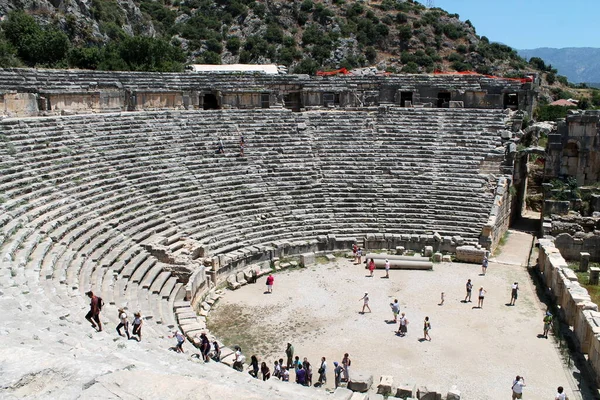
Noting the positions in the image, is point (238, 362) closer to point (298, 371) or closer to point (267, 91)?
point (298, 371)

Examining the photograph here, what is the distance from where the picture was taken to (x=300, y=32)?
53.8m

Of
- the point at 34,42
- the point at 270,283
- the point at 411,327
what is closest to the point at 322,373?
the point at 411,327

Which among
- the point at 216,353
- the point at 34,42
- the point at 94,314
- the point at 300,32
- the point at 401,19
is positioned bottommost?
the point at 216,353

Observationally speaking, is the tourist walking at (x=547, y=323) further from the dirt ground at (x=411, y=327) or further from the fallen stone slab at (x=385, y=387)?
the fallen stone slab at (x=385, y=387)

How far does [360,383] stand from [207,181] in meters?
10.4

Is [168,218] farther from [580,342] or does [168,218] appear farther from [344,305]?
[580,342]

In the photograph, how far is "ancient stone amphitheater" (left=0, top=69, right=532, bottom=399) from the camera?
1245cm

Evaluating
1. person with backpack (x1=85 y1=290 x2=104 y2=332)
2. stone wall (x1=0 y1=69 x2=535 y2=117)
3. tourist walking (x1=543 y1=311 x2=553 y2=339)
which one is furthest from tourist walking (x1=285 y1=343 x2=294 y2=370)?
stone wall (x1=0 y1=69 x2=535 y2=117)

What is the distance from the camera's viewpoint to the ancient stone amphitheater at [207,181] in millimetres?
12445

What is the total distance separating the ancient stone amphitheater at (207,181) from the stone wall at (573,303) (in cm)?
231

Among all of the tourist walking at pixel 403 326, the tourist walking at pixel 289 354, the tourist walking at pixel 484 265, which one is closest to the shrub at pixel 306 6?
the tourist walking at pixel 484 265

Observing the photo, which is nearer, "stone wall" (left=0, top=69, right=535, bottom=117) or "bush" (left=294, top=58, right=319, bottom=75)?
"stone wall" (left=0, top=69, right=535, bottom=117)

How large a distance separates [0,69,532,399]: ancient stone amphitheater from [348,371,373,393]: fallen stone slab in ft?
10.3

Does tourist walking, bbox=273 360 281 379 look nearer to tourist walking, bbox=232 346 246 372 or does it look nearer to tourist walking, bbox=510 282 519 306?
tourist walking, bbox=232 346 246 372
